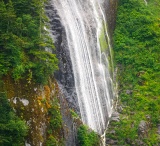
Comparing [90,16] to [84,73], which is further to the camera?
[90,16]

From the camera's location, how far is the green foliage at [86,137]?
1647 centimetres

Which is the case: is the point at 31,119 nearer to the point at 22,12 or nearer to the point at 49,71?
the point at 49,71

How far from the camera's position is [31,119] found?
12844 mm

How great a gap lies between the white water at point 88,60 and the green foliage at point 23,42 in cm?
351

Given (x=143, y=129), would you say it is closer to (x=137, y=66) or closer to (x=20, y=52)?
(x=137, y=66)

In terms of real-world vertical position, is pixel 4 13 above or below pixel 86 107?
above

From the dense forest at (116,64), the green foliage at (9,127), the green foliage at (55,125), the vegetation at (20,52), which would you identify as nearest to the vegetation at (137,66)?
the dense forest at (116,64)

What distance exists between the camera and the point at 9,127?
11.5 metres

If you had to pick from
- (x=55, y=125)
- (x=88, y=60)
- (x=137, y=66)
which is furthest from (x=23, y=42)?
(x=137, y=66)

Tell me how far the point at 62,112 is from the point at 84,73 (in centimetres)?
434

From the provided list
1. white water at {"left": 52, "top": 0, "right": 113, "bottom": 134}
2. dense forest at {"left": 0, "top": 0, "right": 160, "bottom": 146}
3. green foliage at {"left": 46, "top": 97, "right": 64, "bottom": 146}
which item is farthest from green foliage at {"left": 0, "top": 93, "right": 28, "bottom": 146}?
white water at {"left": 52, "top": 0, "right": 113, "bottom": 134}

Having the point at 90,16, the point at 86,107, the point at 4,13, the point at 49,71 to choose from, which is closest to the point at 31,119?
the point at 49,71

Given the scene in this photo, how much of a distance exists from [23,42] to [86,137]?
5.75 m

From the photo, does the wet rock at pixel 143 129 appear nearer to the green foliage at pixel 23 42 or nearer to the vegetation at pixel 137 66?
the vegetation at pixel 137 66
